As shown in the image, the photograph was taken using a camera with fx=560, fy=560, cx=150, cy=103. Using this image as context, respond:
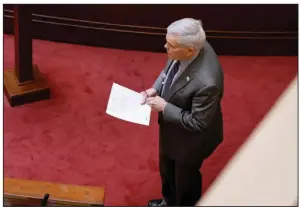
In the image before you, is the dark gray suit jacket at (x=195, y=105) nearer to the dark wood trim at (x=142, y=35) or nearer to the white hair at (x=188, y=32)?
the white hair at (x=188, y=32)

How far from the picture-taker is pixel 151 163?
121 inches

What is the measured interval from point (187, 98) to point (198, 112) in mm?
64

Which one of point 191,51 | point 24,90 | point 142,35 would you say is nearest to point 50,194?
point 191,51

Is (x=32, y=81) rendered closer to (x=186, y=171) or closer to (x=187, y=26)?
(x=186, y=171)

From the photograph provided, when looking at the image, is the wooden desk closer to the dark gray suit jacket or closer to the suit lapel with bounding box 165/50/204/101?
the dark gray suit jacket

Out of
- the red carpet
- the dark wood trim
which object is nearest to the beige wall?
the red carpet

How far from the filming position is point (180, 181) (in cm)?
247

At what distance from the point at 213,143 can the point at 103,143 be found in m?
1.02

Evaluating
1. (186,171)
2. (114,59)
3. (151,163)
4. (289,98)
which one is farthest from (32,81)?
(289,98)

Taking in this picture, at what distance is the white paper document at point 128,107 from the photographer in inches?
87.5

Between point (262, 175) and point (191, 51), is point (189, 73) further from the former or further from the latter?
point (262, 175)

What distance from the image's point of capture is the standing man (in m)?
1.90

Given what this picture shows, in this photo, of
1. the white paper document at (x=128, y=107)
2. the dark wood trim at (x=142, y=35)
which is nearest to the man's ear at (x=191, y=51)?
the white paper document at (x=128, y=107)

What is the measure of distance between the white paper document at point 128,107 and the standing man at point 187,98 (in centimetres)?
6
